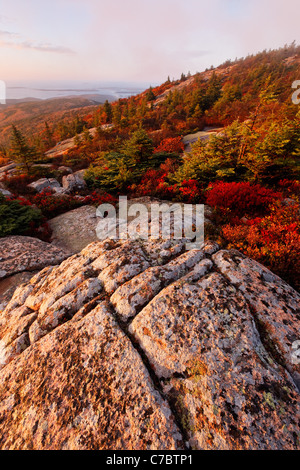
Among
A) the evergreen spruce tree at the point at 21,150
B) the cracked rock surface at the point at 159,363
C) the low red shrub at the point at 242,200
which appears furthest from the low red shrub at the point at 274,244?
the evergreen spruce tree at the point at 21,150

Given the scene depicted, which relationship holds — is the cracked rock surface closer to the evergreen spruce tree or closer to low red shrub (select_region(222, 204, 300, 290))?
→ low red shrub (select_region(222, 204, 300, 290))

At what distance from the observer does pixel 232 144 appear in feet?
33.2

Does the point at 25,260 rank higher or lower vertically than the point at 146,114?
lower

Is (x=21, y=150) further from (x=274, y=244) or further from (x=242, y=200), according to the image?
(x=274, y=244)

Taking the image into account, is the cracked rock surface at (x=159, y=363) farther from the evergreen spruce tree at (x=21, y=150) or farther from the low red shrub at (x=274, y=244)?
the evergreen spruce tree at (x=21, y=150)

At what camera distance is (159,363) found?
2488 mm

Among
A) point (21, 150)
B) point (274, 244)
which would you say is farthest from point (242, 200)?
point (21, 150)

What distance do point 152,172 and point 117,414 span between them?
1181 cm

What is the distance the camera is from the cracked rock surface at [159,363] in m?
2.01

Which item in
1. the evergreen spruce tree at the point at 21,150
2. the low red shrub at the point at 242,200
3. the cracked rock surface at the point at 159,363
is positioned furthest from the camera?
the evergreen spruce tree at the point at 21,150

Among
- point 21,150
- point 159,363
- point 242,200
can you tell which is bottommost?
A: point 159,363
